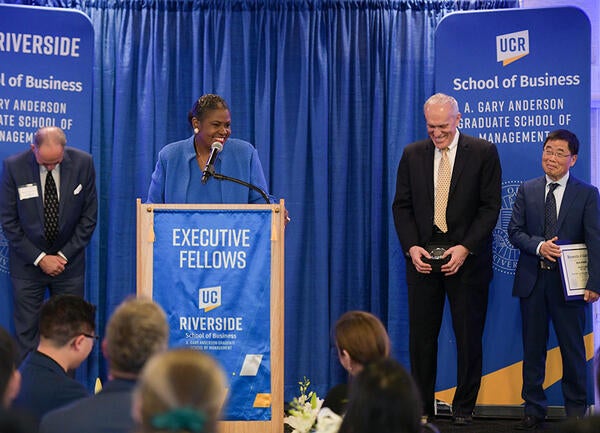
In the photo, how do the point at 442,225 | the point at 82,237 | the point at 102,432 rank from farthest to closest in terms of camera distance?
1. the point at 82,237
2. the point at 442,225
3. the point at 102,432

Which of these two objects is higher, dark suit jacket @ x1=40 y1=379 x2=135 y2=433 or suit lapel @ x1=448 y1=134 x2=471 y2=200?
suit lapel @ x1=448 y1=134 x2=471 y2=200

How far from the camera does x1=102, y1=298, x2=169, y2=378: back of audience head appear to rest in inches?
98.8

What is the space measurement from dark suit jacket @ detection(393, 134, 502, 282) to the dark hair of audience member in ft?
8.56

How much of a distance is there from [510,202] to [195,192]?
218 cm

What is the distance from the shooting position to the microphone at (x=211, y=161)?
4507 millimetres

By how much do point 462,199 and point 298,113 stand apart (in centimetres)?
164

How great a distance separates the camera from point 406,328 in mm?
6418

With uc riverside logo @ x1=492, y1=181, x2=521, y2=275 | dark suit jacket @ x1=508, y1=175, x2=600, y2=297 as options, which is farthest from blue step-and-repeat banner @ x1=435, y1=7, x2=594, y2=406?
dark suit jacket @ x1=508, y1=175, x2=600, y2=297

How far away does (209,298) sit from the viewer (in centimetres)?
436

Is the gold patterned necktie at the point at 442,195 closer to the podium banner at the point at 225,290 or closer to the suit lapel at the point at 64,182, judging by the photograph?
the podium banner at the point at 225,290

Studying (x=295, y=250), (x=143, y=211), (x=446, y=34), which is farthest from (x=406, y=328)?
(x=143, y=211)

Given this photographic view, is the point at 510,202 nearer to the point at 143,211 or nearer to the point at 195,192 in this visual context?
the point at 195,192

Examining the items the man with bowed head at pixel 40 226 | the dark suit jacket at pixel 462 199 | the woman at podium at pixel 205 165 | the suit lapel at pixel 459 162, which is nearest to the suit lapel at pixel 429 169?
the dark suit jacket at pixel 462 199

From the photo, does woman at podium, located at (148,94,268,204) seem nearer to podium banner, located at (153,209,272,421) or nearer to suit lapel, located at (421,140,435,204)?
podium banner, located at (153,209,272,421)
